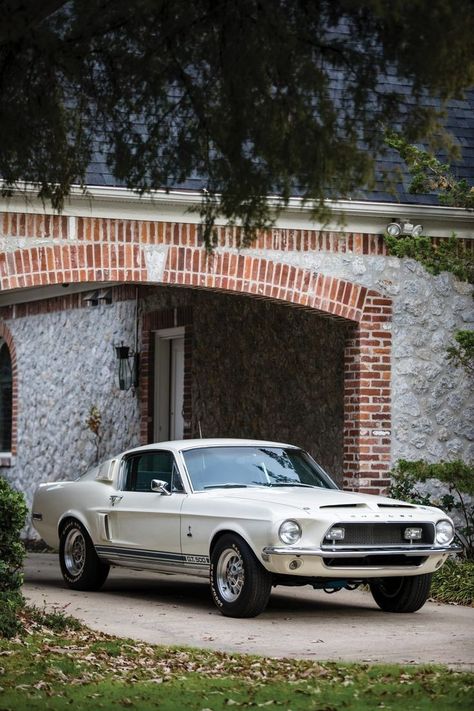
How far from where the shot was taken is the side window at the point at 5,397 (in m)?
24.0

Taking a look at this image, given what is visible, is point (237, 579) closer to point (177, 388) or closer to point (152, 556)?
point (152, 556)

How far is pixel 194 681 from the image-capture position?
8039 millimetres

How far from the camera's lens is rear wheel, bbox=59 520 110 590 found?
12.8m

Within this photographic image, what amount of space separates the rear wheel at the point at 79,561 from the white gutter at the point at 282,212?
2.96m

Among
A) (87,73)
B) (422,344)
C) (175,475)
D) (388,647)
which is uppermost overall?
(87,73)

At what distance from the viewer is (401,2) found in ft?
19.5

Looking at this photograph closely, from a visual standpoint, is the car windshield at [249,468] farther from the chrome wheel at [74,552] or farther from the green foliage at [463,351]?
the green foliage at [463,351]

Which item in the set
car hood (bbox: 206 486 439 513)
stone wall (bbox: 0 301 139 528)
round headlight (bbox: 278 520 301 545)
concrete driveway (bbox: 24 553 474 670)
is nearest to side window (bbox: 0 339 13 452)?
stone wall (bbox: 0 301 139 528)

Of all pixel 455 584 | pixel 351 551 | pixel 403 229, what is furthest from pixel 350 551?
pixel 403 229

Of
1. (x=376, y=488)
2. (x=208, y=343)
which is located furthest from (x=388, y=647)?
(x=208, y=343)

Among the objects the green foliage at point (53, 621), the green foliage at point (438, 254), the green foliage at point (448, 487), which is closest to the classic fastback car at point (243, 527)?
the green foliage at point (53, 621)

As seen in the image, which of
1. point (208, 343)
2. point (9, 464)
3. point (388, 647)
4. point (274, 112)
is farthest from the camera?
point (9, 464)

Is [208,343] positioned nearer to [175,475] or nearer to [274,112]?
[175,475]

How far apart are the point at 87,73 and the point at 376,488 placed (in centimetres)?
825
